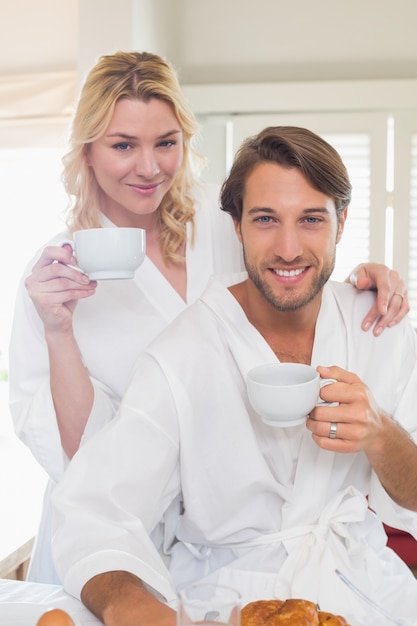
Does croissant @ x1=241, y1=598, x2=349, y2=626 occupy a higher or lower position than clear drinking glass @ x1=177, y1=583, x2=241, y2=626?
lower

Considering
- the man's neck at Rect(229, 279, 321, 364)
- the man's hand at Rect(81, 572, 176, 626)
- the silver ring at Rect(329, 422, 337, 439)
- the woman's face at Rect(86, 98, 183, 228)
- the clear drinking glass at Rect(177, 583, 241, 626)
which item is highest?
the woman's face at Rect(86, 98, 183, 228)

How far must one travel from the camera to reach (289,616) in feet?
3.43

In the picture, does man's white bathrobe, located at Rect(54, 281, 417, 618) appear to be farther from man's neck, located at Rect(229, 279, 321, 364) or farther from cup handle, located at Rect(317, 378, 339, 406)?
cup handle, located at Rect(317, 378, 339, 406)

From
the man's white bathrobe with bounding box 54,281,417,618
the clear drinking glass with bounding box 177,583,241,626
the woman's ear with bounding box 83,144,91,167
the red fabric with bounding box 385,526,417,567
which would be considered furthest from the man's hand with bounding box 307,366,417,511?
the red fabric with bounding box 385,526,417,567

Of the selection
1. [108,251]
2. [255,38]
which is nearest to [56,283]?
[108,251]

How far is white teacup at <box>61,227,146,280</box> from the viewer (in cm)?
161

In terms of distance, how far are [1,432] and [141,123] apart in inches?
128

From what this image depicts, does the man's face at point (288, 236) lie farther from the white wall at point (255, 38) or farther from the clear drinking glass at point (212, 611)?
the white wall at point (255, 38)

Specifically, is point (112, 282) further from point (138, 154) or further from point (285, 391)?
point (285, 391)

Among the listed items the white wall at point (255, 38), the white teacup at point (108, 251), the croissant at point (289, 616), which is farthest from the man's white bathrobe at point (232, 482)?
the white wall at point (255, 38)

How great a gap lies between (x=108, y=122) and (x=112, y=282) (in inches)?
16.4

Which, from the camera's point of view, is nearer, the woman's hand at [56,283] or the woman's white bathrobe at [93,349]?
the woman's hand at [56,283]

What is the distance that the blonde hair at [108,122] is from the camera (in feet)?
6.30

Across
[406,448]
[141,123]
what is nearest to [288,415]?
[406,448]
